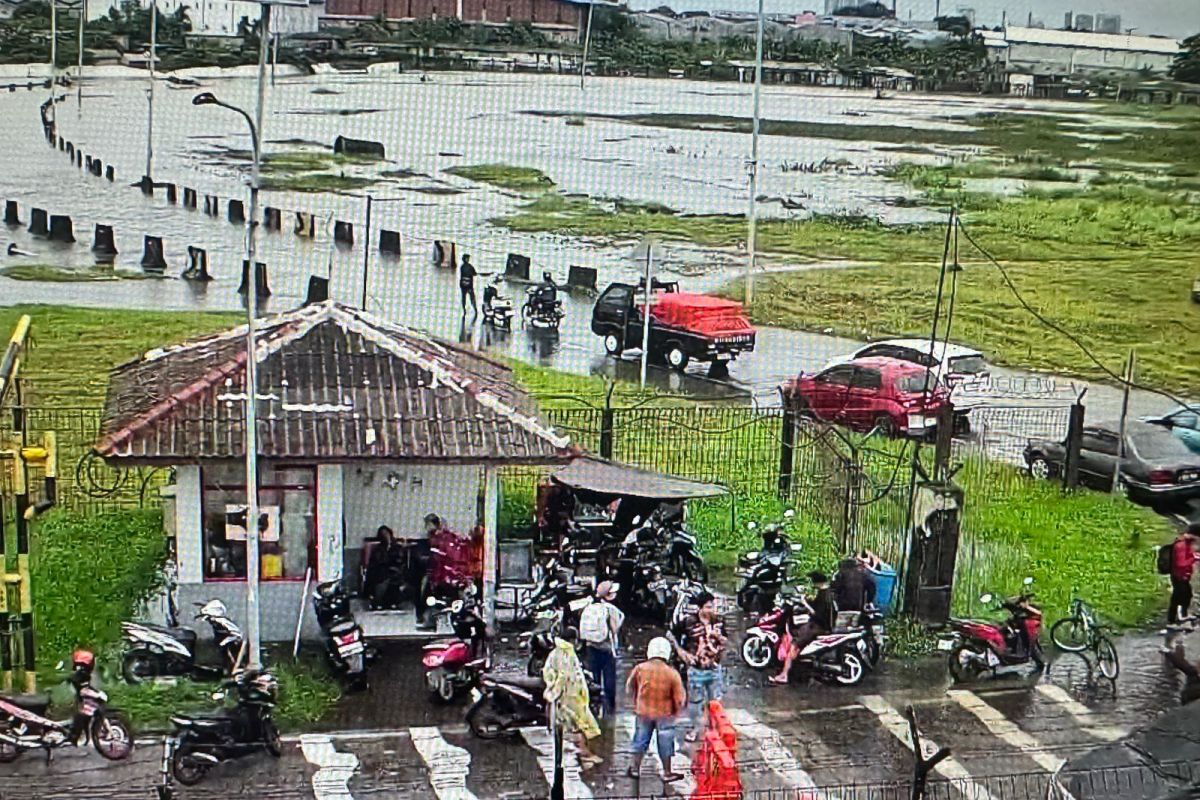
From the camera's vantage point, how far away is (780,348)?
15.9 m

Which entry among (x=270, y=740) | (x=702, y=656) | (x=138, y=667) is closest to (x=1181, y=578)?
(x=702, y=656)

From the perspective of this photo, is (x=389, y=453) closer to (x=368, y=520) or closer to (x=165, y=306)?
(x=368, y=520)

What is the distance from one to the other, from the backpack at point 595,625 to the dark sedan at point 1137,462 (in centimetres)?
678

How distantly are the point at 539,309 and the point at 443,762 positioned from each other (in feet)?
23.0

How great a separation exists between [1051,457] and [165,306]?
808cm

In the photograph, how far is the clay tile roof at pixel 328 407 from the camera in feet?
33.2

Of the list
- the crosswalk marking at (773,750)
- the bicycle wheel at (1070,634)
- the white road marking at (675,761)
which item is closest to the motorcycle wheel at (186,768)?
the white road marking at (675,761)

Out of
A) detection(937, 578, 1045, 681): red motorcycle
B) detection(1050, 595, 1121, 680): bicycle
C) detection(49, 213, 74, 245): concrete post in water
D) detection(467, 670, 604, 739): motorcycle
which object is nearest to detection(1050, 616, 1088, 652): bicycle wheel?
detection(1050, 595, 1121, 680): bicycle

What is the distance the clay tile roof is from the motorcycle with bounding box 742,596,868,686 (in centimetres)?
168

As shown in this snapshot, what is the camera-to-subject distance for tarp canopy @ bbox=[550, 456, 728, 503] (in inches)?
444

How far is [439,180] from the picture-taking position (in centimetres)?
1491

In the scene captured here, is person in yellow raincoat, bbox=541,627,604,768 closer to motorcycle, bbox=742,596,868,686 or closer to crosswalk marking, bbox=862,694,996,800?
motorcycle, bbox=742,596,868,686

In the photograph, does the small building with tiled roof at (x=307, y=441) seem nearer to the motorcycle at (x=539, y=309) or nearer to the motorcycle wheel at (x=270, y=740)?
the motorcycle wheel at (x=270, y=740)

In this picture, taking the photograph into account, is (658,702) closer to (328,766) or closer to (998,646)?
(328,766)
